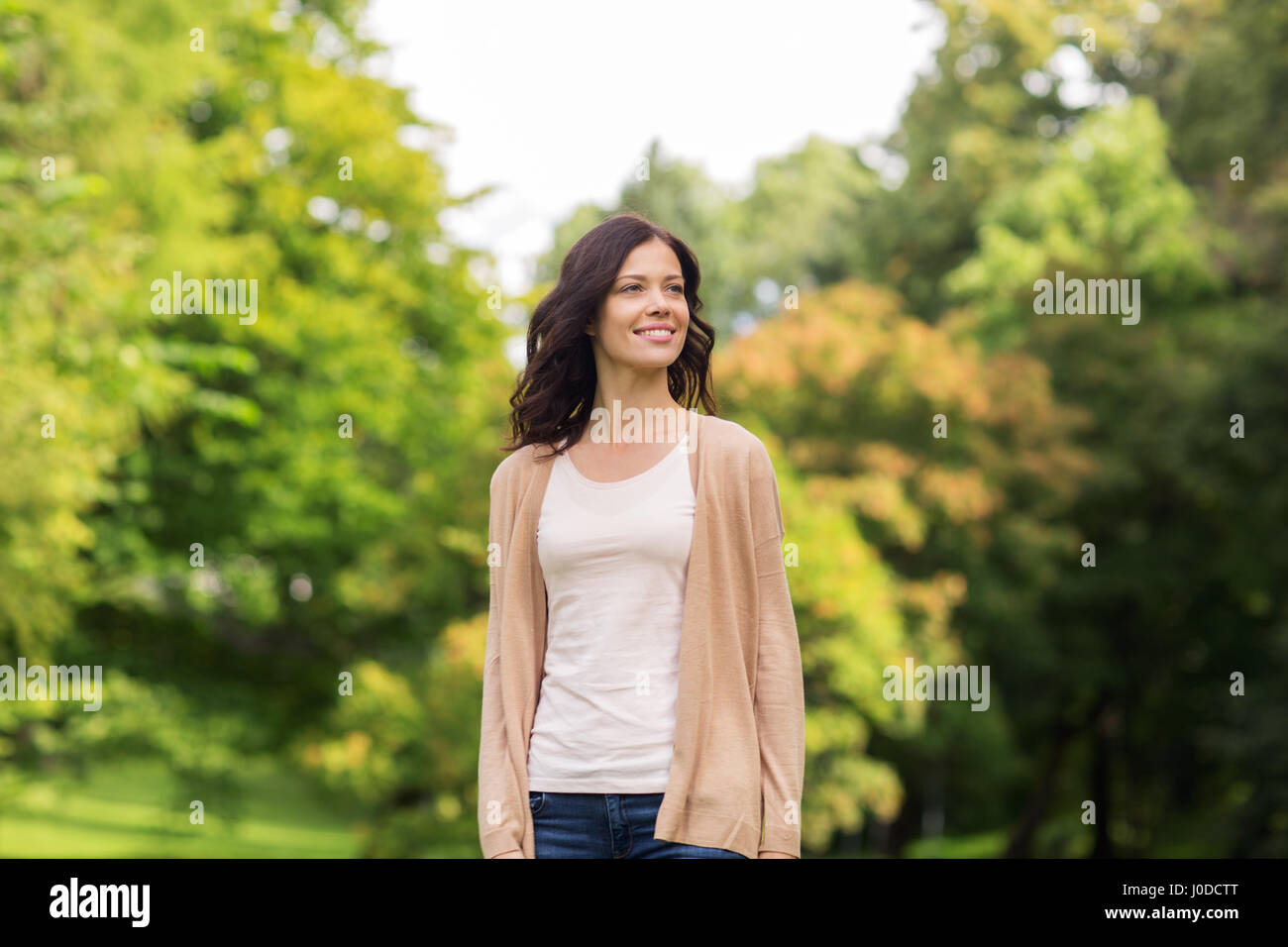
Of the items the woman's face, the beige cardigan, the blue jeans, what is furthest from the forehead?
the blue jeans

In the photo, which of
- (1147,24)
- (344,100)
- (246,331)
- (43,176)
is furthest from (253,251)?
(1147,24)

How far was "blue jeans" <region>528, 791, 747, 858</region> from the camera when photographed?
258 centimetres

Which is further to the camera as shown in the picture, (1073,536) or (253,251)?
(1073,536)

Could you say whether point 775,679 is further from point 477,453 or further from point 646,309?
point 477,453

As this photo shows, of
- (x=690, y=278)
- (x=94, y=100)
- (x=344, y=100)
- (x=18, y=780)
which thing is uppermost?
(x=344, y=100)

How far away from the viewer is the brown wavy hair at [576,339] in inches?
113

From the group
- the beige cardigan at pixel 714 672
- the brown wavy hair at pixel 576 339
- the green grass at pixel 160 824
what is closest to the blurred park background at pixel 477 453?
the green grass at pixel 160 824

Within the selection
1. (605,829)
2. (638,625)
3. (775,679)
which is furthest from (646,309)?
(605,829)

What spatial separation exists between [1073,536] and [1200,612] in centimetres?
280

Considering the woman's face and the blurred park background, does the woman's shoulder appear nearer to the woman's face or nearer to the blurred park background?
the woman's face

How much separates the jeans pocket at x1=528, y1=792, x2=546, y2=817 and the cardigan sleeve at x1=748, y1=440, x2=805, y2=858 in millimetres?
384
